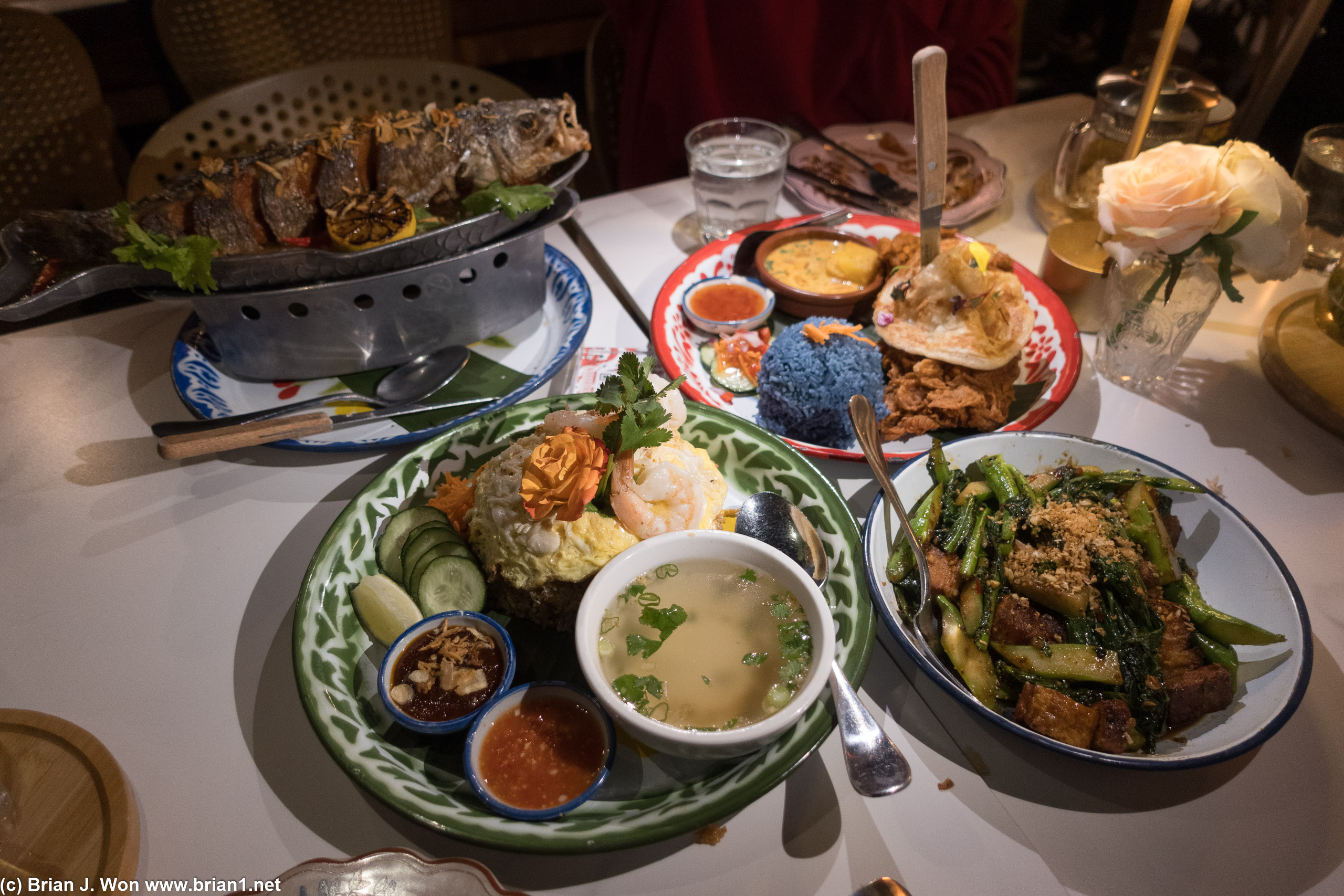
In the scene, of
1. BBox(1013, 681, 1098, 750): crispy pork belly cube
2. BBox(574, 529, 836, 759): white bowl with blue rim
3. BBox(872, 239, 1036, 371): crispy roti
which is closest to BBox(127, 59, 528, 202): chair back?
BBox(872, 239, 1036, 371): crispy roti

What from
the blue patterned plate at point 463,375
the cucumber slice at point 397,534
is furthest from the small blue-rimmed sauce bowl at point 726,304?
the cucumber slice at point 397,534

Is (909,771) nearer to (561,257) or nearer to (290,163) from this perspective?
(561,257)

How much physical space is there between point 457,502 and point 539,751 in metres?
0.73

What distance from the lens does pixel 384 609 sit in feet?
5.45

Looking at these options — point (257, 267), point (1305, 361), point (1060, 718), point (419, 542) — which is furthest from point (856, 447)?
point (257, 267)

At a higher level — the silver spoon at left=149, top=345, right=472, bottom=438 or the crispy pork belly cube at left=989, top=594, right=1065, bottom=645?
the crispy pork belly cube at left=989, top=594, right=1065, bottom=645

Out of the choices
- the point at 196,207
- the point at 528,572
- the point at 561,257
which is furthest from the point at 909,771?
the point at 196,207

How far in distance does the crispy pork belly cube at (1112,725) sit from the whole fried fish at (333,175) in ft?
7.79

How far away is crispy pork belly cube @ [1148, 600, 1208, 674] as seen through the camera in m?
1.53

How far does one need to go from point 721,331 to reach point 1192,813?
188 cm

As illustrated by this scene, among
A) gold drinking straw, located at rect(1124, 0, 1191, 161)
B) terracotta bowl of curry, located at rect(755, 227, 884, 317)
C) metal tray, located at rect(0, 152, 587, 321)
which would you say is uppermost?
gold drinking straw, located at rect(1124, 0, 1191, 161)

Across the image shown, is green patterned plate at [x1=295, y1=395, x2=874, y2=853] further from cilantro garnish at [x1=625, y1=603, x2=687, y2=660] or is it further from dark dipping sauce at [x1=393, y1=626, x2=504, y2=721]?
cilantro garnish at [x1=625, y1=603, x2=687, y2=660]

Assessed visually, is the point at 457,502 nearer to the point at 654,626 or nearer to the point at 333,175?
the point at 654,626

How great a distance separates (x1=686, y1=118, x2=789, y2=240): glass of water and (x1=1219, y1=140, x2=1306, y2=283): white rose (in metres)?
1.62
